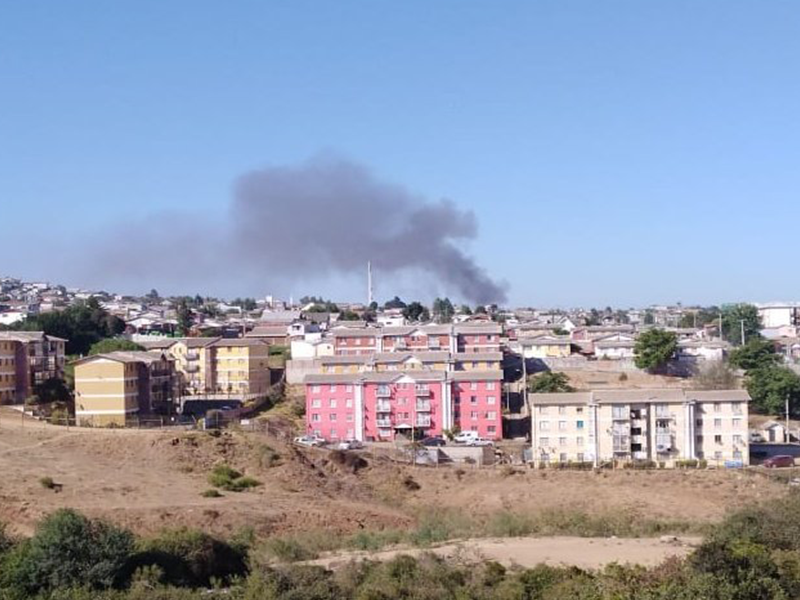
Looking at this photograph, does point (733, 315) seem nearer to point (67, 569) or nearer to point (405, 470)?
point (405, 470)

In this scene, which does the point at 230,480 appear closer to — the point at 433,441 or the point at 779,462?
the point at 433,441

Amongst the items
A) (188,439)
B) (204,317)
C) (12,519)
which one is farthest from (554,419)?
(204,317)

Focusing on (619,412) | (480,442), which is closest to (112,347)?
(480,442)

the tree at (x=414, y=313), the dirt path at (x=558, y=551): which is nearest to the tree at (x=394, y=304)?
the tree at (x=414, y=313)

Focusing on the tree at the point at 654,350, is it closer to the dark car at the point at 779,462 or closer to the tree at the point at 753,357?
the tree at the point at 753,357

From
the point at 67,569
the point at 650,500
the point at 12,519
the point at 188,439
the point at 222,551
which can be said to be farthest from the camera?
the point at 188,439
